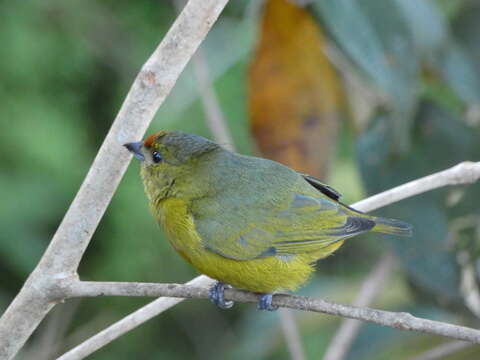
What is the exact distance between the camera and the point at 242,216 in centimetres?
234

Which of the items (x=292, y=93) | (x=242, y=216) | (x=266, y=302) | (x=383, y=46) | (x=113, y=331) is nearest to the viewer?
(x=113, y=331)

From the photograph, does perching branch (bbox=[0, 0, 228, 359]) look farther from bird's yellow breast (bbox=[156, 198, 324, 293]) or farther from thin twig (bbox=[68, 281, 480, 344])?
bird's yellow breast (bbox=[156, 198, 324, 293])

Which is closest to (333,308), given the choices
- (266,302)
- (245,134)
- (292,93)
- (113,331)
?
(266,302)

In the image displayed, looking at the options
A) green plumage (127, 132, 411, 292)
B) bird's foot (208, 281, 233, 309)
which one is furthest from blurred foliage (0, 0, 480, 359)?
bird's foot (208, 281, 233, 309)

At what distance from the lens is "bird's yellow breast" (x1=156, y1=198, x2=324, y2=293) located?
2.27 metres

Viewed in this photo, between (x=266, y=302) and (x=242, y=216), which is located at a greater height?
(x=242, y=216)

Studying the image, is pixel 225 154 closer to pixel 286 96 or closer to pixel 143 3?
pixel 286 96

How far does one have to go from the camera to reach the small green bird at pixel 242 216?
2279mm

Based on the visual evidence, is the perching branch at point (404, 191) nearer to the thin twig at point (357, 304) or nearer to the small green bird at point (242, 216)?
the small green bird at point (242, 216)

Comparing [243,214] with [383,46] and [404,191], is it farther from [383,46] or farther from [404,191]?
[383,46]

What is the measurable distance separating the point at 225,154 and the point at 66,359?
91cm

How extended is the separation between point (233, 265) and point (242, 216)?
153 millimetres

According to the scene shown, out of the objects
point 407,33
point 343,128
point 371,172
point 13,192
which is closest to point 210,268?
point 371,172

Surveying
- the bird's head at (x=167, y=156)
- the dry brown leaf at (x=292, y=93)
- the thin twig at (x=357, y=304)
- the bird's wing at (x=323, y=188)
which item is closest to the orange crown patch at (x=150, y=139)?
the bird's head at (x=167, y=156)
